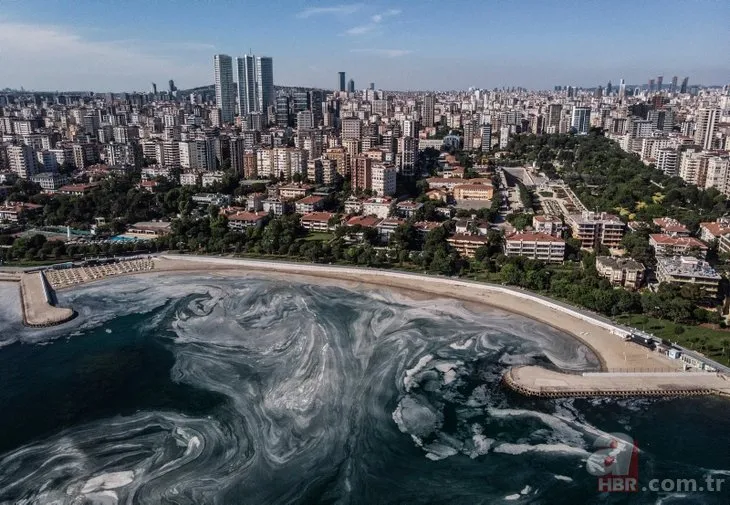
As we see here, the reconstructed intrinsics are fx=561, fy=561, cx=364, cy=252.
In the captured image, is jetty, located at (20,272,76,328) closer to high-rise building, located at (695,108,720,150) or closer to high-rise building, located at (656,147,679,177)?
high-rise building, located at (656,147,679,177)

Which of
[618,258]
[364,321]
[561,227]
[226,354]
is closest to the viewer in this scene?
[226,354]

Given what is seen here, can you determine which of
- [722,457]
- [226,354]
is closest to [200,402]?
[226,354]

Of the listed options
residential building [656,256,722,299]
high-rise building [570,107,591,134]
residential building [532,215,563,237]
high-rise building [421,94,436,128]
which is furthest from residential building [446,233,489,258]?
high-rise building [421,94,436,128]

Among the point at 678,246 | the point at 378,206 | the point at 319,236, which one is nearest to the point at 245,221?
the point at 319,236

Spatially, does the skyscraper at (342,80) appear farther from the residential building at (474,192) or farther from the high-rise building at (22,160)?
the residential building at (474,192)

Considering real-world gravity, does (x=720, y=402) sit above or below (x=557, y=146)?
below

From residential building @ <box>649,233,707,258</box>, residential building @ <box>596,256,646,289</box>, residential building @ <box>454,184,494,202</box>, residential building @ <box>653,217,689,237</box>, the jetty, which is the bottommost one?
the jetty

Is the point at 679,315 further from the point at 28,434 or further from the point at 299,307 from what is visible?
the point at 28,434
